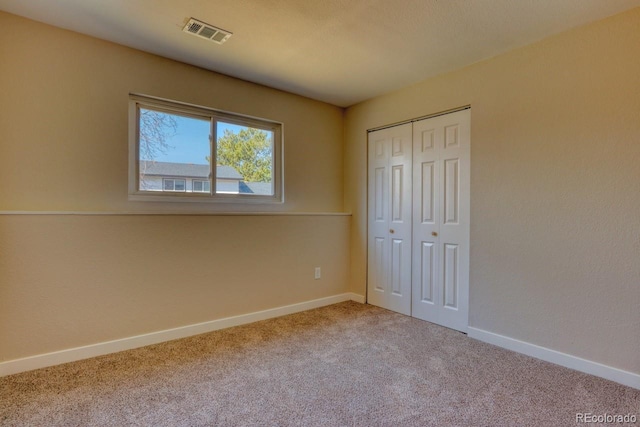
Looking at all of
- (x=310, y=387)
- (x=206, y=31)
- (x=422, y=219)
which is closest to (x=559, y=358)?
(x=422, y=219)

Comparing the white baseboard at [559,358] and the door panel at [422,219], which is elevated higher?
the door panel at [422,219]

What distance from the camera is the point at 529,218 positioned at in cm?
246

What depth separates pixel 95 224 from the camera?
236 centimetres

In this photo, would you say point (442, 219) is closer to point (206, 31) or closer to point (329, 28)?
point (329, 28)

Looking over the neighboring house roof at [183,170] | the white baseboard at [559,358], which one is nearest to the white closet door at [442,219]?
the white baseboard at [559,358]

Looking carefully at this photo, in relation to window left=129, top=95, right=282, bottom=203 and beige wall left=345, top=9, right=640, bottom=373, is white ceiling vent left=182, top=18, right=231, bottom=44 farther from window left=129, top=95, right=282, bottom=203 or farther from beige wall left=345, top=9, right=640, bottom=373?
beige wall left=345, top=9, right=640, bottom=373

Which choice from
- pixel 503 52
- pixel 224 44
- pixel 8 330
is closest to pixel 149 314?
pixel 8 330

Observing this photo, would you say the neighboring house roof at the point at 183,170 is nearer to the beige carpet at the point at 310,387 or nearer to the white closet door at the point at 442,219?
the beige carpet at the point at 310,387

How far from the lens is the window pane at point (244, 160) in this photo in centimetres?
313

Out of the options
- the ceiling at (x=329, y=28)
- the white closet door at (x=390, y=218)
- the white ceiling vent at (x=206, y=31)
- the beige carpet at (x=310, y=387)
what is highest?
the ceiling at (x=329, y=28)

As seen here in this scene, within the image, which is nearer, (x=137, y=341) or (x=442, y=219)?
(x=137, y=341)

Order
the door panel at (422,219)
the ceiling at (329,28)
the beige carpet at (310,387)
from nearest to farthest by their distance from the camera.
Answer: the beige carpet at (310,387), the ceiling at (329,28), the door panel at (422,219)

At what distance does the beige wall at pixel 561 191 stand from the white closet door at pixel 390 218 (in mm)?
691

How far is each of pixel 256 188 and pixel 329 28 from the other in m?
1.68
